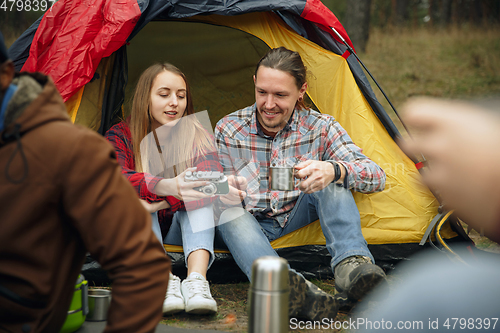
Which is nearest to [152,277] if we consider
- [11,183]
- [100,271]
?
[11,183]

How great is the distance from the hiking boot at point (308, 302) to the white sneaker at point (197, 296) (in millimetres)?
315

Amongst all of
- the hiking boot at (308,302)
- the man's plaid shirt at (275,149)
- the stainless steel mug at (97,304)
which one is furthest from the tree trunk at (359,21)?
the stainless steel mug at (97,304)

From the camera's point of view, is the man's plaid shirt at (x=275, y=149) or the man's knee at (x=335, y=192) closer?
the man's knee at (x=335, y=192)

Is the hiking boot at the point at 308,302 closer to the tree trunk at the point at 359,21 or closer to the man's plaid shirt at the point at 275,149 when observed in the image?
the man's plaid shirt at the point at 275,149

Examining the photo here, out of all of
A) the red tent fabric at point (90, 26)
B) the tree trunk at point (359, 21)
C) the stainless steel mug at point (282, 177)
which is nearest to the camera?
the stainless steel mug at point (282, 177)

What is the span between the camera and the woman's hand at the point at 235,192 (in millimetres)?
1963

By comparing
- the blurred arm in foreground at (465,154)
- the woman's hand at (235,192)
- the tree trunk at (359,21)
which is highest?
the tree trunk at (359,21)

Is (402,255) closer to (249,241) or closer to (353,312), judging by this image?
(353,312)

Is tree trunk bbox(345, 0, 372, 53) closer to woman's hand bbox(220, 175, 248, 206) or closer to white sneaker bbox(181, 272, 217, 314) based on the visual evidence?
woman's hand bbox(220, 175, 248, 206)

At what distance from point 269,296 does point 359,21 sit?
7748 millimetres

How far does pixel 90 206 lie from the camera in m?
0.80

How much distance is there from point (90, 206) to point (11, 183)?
0.49ft

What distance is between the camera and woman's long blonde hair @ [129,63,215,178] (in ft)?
7.01

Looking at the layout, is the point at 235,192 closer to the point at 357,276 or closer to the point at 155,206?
the point at 155,206
